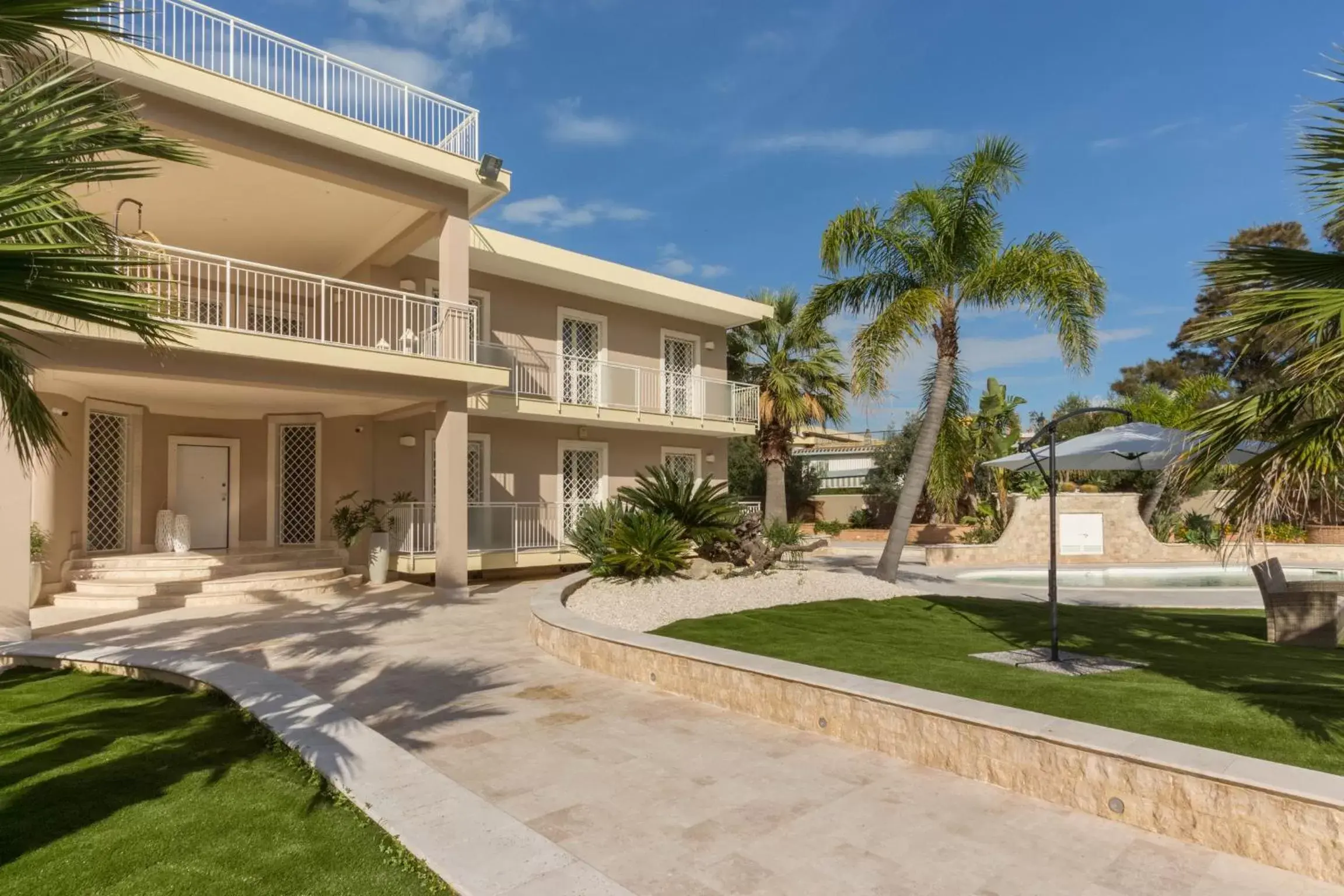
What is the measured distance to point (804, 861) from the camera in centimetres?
355

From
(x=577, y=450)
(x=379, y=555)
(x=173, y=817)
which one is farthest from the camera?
(x=577, y=450)

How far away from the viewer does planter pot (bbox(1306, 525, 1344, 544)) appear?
21.7 meters

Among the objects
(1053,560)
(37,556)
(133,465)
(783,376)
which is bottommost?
(37,556)

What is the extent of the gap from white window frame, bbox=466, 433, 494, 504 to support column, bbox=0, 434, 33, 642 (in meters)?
7.52

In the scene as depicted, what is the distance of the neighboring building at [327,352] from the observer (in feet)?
33.7

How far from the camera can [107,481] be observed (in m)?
13.4

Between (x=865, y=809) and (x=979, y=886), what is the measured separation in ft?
2.85

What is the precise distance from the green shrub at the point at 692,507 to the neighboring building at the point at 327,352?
335 centimetres

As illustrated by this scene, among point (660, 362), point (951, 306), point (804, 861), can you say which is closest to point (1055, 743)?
point (804, 861)

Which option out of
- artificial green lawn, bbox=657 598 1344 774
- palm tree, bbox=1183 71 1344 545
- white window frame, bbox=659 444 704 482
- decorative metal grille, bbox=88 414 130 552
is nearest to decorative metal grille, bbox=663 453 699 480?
white window frame, bbox=659 444 704 482

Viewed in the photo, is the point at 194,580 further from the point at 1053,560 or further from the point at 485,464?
the point at 1053,560

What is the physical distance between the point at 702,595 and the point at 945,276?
21.5 ft

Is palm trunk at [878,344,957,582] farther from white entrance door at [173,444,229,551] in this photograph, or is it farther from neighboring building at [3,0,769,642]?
white entrance door at [173,444,229,551]

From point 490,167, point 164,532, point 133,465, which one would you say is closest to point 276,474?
point 164,532
